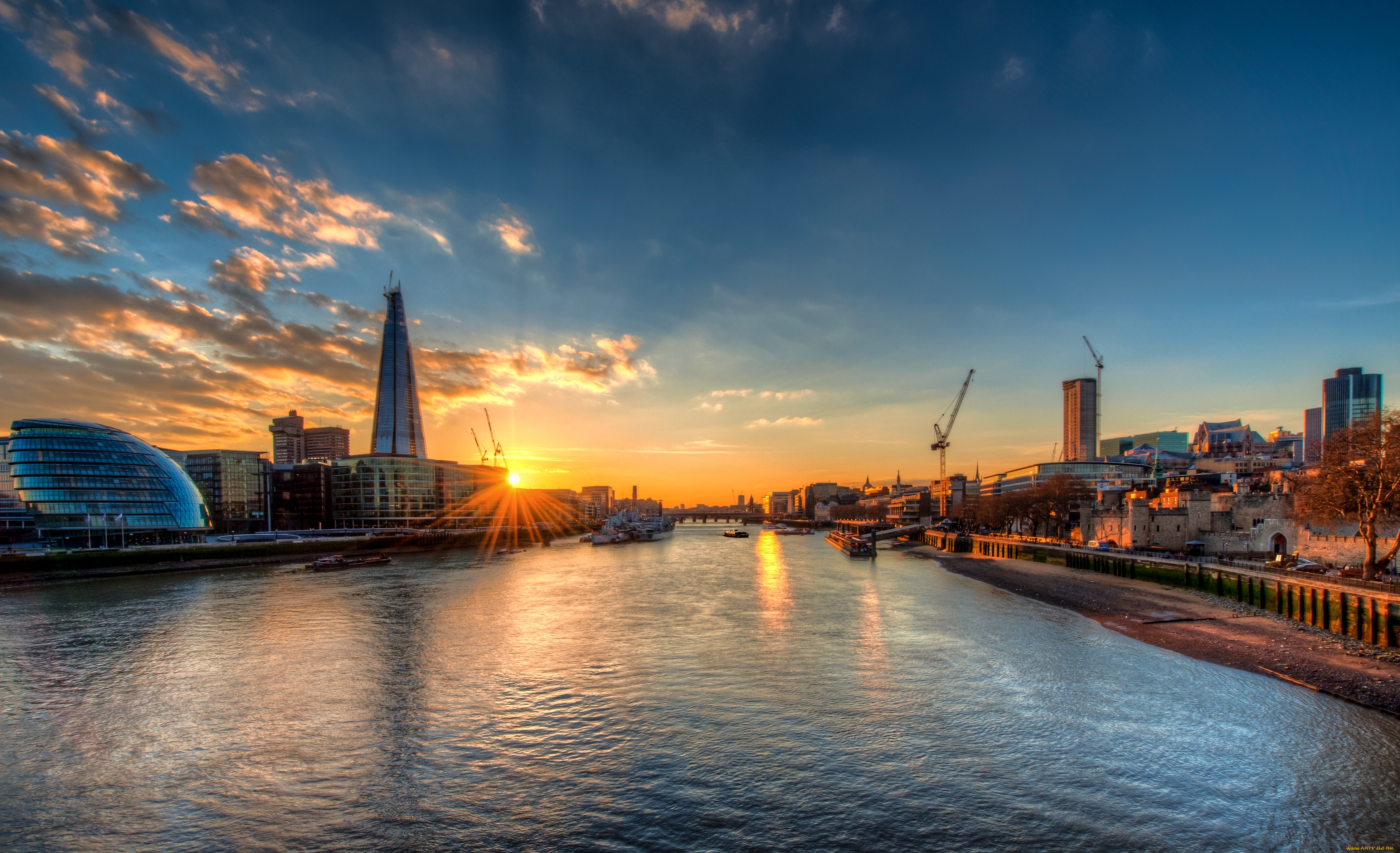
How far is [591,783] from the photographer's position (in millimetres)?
17438

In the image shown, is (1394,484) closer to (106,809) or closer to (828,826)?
(828,826)

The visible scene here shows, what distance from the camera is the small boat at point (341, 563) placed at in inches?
3255

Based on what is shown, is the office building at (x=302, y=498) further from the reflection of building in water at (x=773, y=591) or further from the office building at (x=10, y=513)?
the reflection of building in water at (x=773, y=591)

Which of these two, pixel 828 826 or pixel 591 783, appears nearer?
pixel 828 826

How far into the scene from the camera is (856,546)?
10569 centimetres

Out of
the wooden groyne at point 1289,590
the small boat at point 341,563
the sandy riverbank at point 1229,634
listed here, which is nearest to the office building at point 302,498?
the small boat at point 341,563

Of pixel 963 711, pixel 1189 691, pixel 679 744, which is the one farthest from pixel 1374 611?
pixel 679 744

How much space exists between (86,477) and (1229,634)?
5919 inches

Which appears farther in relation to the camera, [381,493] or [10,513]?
[381,493]

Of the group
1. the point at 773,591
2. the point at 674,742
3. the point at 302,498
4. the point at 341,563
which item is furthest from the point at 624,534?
the point at 674,742

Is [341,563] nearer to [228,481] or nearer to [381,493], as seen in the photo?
[381,493]

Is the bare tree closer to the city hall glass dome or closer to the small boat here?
the small boat

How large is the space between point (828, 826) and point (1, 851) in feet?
67.7

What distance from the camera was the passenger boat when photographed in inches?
4001
